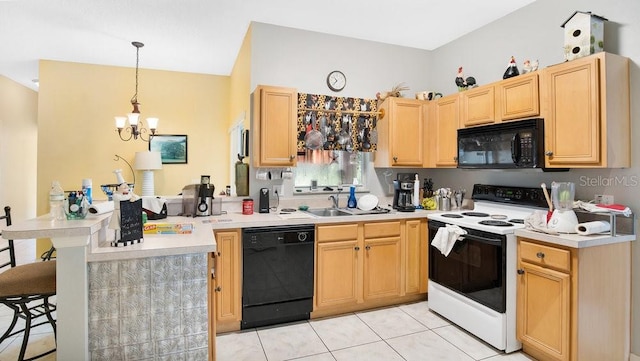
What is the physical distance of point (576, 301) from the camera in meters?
2.08

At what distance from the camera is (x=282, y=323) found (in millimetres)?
2920

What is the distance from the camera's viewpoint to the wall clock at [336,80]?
3.67 m

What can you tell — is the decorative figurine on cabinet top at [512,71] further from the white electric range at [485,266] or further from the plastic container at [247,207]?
the plastic container at [247,207]

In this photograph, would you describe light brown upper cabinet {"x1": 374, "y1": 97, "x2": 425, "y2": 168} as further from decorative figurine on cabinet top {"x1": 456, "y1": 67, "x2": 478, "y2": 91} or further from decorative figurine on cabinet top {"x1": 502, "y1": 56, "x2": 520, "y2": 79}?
decorative figurine on cabinet top {"x1": 502, "y1": 56, "x2": 520, "y2": 79}

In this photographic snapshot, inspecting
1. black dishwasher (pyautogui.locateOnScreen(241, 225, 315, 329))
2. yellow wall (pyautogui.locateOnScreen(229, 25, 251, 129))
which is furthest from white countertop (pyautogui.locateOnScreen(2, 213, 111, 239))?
yellow wall (pyautogui.locateOnScreen(229, 25, 251, 129))

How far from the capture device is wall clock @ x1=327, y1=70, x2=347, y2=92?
3666 mm

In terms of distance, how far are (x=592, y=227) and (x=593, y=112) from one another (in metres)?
0.77

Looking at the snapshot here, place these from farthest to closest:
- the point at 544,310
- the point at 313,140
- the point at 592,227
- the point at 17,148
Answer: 1. the point at 17,148
2. the point at 313,140
3. the point at 544,310
4. the point at 592,227

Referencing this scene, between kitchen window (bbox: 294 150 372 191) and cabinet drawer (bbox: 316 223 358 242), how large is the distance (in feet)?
2.43

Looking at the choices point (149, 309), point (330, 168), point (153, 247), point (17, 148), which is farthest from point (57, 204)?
point (17, 148)

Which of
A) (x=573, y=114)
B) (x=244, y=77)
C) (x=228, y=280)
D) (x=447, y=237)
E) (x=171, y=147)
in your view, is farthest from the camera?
(x=171, y=147)

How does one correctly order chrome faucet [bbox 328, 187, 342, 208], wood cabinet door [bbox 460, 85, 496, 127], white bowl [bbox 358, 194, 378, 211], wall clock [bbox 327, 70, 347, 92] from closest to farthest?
wood cabinet door [bbox 460, 85, 496, 127], white bowl [bbox 358, 194, 378, 211], chrome faucet [bbox 328, 187, 342, 208], wall clock [bbox 327, 70, 347, 92]

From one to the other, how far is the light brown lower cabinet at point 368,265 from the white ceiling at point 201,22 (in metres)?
2.00

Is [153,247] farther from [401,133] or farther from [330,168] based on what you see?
[401,133]
